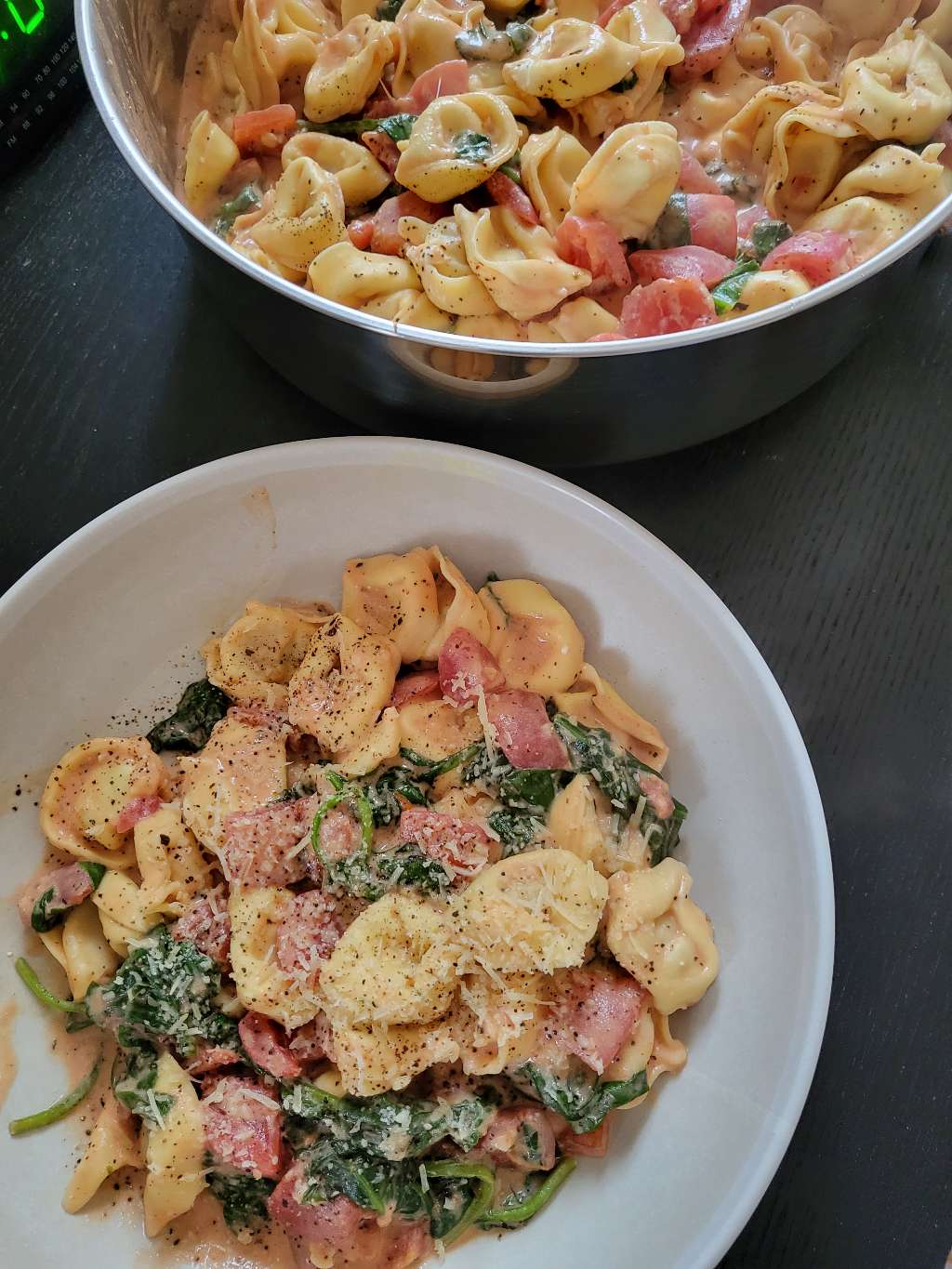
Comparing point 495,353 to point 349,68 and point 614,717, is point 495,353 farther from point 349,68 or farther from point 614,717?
point 349,68

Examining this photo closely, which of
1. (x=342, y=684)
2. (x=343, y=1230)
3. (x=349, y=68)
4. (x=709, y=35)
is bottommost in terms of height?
(x=343, y=1230)

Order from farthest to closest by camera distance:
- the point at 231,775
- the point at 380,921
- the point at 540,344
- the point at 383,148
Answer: the point at 383,148 < the point at 231,775 < the point at 380,921 < the point at 540,344

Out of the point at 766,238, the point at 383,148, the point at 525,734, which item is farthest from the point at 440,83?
the point at 525,734

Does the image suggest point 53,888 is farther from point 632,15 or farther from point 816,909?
point 632,15

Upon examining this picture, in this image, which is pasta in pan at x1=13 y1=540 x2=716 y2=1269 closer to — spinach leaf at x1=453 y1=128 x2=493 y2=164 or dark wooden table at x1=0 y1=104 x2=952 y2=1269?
spinach leaf at x1=453 y1=128 x2=493 y2=164

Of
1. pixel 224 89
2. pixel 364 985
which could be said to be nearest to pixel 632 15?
pixel 224 89

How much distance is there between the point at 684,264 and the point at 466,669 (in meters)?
0.51

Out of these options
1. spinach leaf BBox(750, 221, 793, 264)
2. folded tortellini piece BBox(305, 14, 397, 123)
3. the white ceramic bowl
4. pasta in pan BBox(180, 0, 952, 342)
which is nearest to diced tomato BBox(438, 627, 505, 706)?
the white ceramic bowl

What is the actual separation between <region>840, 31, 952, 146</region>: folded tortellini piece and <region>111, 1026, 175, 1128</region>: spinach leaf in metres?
1.30

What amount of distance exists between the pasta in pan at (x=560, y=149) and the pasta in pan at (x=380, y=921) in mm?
51

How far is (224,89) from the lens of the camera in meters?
1.32

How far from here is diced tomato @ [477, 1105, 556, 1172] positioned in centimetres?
105

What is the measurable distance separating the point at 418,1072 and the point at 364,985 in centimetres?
13

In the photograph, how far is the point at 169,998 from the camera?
1.07 m
